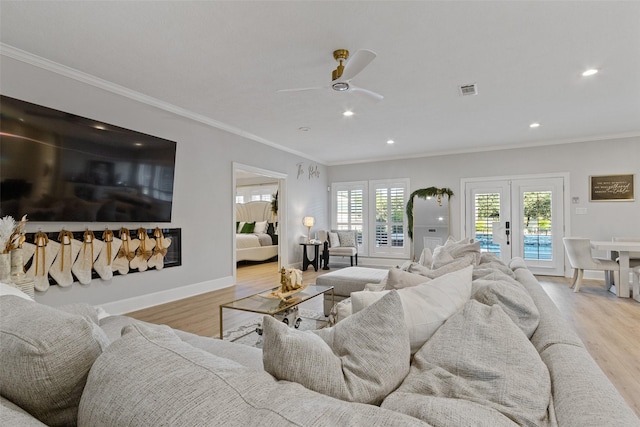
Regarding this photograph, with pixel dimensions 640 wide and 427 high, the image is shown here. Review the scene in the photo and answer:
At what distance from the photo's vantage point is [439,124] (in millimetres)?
5043

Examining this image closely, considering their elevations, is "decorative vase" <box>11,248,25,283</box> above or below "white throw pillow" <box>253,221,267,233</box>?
below

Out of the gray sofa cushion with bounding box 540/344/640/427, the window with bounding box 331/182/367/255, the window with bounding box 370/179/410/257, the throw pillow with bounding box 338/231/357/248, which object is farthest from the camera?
the window with bounding box 331/182/367/255

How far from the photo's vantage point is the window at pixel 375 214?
746 cm

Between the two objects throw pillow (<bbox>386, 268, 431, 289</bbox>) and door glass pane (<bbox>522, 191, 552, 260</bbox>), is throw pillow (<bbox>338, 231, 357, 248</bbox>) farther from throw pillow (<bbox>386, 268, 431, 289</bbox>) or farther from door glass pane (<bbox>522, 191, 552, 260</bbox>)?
throw pillow (<bbox>386, 268, 431, 289</bbox>)

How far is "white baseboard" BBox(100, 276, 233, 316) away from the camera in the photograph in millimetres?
3655

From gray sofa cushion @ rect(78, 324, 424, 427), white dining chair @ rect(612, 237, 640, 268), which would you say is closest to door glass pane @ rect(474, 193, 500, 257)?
white dining chair @ rect(612, 237, 640, 268)

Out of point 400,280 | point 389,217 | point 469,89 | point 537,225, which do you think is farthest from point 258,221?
point 400,280

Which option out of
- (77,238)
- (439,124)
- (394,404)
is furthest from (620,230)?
(77,238)

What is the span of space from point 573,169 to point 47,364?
24.5 ft

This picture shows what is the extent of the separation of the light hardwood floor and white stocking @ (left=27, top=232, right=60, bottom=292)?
0.93 metres

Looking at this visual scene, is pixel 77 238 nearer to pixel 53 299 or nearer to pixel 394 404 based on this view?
pixel 53 299

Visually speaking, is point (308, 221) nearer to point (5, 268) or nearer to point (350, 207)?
point (350, 207)

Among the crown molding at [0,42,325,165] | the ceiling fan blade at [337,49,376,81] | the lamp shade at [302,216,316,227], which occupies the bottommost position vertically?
the lamp shade at [302,216,316,227]

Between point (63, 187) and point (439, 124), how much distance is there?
4887 mm
